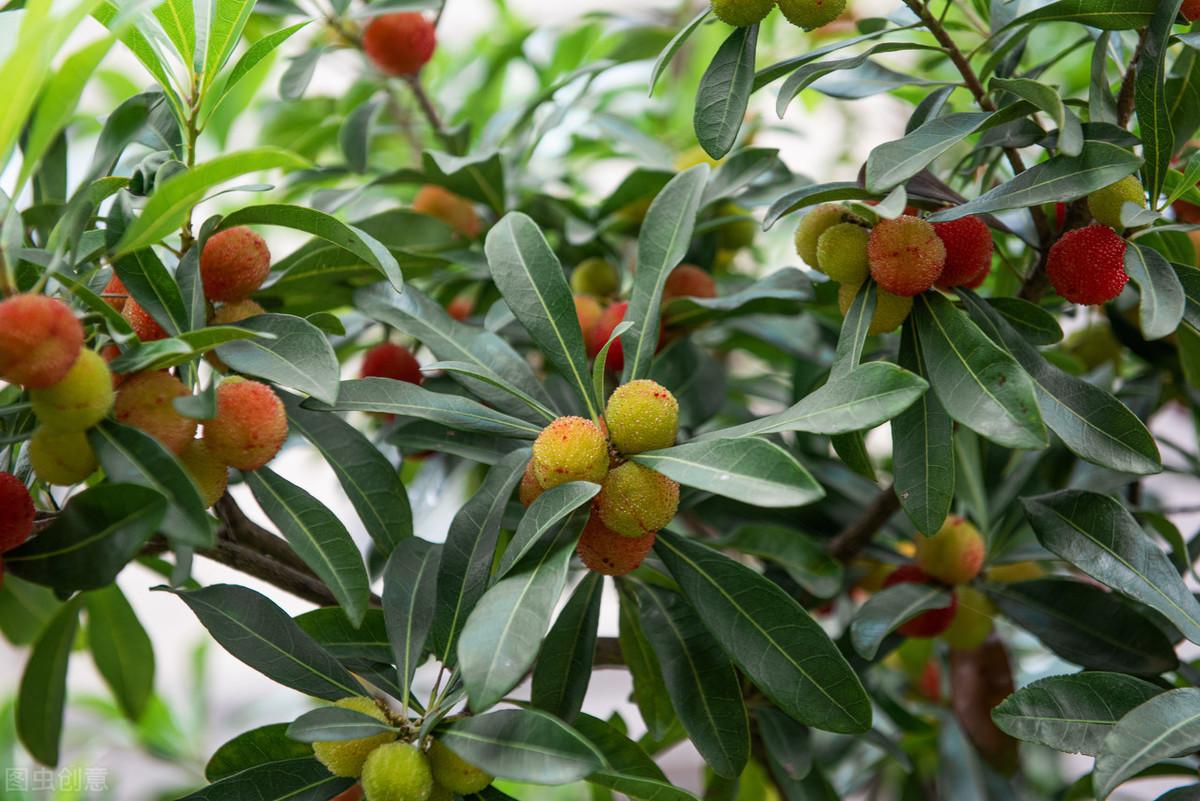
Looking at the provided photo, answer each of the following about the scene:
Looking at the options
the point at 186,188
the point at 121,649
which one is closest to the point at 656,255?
the point at 186,188

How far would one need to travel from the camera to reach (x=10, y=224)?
50 centimetres

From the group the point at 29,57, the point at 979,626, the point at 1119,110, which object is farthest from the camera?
the point at 979,626

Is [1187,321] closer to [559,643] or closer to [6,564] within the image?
[559,643]

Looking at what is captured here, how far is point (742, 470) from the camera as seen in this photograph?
53 centimetres

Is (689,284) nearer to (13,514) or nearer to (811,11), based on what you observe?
(811,11)

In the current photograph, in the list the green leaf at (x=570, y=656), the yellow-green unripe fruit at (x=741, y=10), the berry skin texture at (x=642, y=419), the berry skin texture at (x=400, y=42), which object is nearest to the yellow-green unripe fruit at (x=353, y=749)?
the green leaf at (x=570, y=656)

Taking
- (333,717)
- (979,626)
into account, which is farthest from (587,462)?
(979,626)

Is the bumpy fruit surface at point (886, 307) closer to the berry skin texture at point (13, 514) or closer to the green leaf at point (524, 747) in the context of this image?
the green leaf at point (524, 747)

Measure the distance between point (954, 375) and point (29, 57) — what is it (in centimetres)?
49

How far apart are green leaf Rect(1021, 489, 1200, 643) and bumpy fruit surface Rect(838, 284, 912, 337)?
0.14m

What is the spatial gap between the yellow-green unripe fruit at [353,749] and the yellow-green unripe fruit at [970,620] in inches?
21.7

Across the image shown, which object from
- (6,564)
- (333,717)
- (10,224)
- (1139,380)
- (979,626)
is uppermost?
(10,224)

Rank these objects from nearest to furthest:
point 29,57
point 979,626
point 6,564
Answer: point 29,57 < point 6,564 < point 979,626

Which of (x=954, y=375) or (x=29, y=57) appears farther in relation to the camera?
(x=954, y=375)
